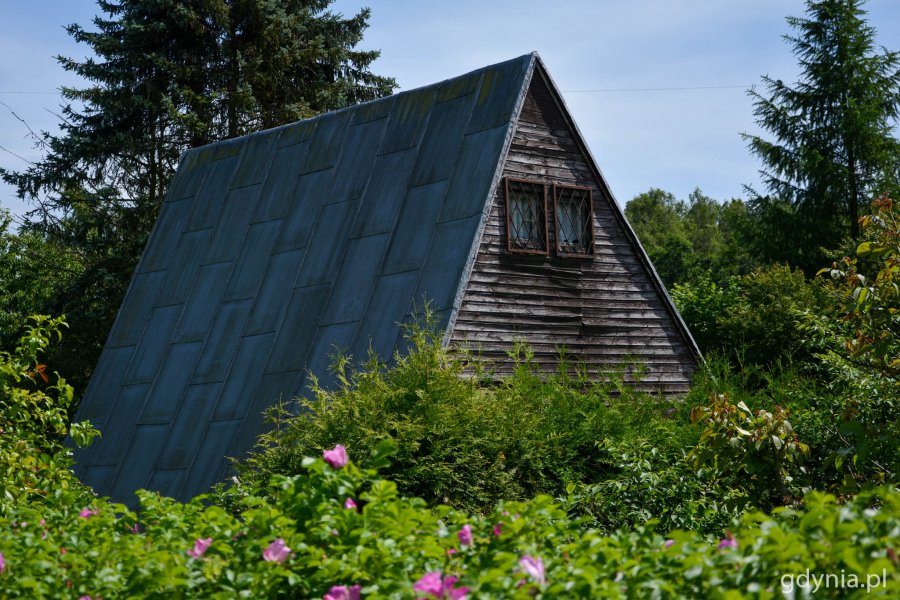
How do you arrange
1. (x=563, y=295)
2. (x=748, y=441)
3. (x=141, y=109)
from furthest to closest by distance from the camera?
(x=141, y=109) → (x=563, y=295) → (x=748, y=441)

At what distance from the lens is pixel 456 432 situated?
1023 centimetres

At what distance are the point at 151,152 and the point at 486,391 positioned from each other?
19.8 m

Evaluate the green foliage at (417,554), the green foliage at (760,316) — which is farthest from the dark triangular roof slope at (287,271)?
the green foliage at (760,316)

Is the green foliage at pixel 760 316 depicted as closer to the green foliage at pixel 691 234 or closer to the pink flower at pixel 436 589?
the green foliage at pixel 691 234

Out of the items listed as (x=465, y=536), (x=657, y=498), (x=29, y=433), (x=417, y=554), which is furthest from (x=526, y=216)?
(x=417, y=554)

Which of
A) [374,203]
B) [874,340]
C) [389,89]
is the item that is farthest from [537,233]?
[389,89]

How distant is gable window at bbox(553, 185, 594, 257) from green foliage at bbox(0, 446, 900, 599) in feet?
31.6

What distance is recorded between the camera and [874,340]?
28.1 feet

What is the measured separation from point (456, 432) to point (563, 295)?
479 centimetres

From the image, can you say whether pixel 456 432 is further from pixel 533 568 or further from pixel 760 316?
pixel 760 316

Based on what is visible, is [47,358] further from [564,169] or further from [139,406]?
[564,169]

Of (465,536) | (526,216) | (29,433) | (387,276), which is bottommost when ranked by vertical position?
(29,433)

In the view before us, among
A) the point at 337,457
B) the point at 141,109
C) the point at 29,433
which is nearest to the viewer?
the point at 337,457

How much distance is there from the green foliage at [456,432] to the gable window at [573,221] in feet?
10.8
